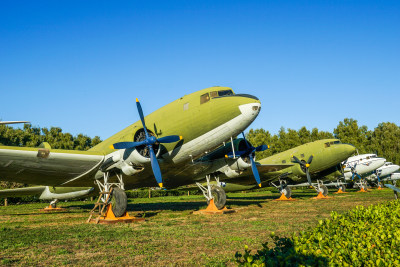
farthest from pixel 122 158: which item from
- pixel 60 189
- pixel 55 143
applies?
pixel 55 143

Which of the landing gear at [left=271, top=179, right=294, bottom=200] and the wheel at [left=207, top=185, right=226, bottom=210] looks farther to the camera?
the landing gear at [left=271, top=179, right=294, bottom=200]

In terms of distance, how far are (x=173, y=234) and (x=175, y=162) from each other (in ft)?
20.6

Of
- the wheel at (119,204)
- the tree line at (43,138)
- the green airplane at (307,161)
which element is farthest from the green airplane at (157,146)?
the tree line at (43,138)

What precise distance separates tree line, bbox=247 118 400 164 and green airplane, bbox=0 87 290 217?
5930 cm

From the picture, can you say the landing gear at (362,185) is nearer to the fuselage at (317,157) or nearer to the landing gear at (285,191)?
the fuselage at (317,157)

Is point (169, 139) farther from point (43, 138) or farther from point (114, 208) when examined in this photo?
point (43, 138)

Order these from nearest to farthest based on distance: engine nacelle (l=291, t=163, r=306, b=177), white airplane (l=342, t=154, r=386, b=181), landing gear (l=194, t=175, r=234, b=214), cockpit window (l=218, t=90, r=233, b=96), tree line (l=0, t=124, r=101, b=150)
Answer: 1. cockpit window (l=218, t=90, r=233, b=96)
2. landing gear (l=194, t=175, r=234, b=214)
3. engine nacelle (l=291, t=163, r=306, b=177)
4. white airplane (l=342, t=154, r=386, b=181)
5. tree line (l=0, t=124, r=101, b=150)

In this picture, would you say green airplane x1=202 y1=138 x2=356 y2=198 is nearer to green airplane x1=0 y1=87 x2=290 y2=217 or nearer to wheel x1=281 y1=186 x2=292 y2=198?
wheel x1=281 y1=186 x2=292 y2=198

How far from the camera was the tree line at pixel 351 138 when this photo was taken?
77.5 m

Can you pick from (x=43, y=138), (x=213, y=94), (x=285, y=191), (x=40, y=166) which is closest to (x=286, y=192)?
(x=285, y=191)

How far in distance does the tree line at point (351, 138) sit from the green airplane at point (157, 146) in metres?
59.3

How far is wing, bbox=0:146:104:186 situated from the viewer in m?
15.6

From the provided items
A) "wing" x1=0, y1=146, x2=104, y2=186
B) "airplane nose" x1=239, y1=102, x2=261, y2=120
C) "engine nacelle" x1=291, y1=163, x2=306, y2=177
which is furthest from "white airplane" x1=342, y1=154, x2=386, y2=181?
"wing" x1=0, y1=146, x2=104, y2=186

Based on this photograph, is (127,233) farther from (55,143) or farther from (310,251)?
(55,143)
